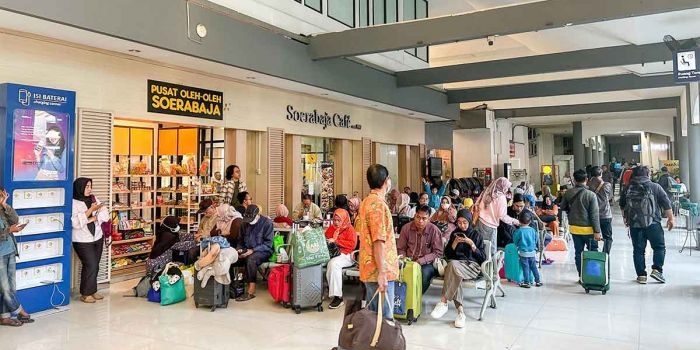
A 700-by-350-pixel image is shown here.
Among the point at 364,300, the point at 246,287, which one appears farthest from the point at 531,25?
the point at 246,287

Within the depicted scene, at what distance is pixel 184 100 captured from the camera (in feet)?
24.4

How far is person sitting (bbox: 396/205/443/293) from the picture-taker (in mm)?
5105

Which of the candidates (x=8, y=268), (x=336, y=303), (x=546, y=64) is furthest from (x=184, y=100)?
(x=546, y=64)

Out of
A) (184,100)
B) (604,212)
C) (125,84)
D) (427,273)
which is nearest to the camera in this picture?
(427,273)

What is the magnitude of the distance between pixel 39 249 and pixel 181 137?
369 cm

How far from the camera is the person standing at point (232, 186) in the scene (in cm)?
773

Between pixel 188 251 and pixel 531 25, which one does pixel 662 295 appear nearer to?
pixel 531 25

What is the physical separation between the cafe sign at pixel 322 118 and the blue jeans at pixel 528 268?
5156 millimetres

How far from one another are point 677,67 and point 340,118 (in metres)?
6.29

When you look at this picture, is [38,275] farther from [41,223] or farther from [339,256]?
[339,256]

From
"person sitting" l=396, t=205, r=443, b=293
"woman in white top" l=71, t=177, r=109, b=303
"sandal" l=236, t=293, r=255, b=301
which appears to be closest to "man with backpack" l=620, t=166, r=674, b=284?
"person sitting" l=396, t=205, r=443, b=293

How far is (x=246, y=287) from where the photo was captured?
600 centimetres

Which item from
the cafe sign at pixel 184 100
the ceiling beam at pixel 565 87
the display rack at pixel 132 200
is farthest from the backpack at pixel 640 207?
the display rack at pixel 132 200

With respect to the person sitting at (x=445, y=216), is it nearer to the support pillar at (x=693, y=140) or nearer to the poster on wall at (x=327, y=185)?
the poster on wall at (x=327, y=185)
